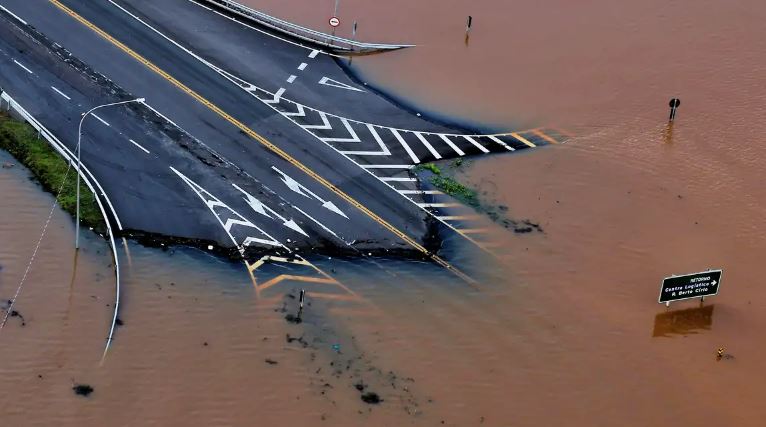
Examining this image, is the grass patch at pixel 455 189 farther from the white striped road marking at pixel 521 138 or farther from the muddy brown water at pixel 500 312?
the white striped road marking at pixel 521 138

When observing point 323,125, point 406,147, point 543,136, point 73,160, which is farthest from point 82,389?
point 543,136

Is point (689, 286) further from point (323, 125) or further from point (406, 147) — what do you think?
point (323, 125)

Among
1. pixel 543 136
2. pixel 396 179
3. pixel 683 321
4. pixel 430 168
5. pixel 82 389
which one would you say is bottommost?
pixel 82 389

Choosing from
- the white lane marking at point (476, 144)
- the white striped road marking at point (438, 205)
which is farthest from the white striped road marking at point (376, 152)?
the white lane marking at point (476, 144)

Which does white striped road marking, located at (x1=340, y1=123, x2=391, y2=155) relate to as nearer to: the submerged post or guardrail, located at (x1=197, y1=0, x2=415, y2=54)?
guardrail, located at (x1=197, y1=0, x2=415, y2=54)

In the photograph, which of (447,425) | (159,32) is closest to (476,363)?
(447,425)

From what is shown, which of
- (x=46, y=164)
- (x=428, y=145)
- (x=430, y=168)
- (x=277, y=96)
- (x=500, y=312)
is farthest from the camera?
(x=277, y=96)
